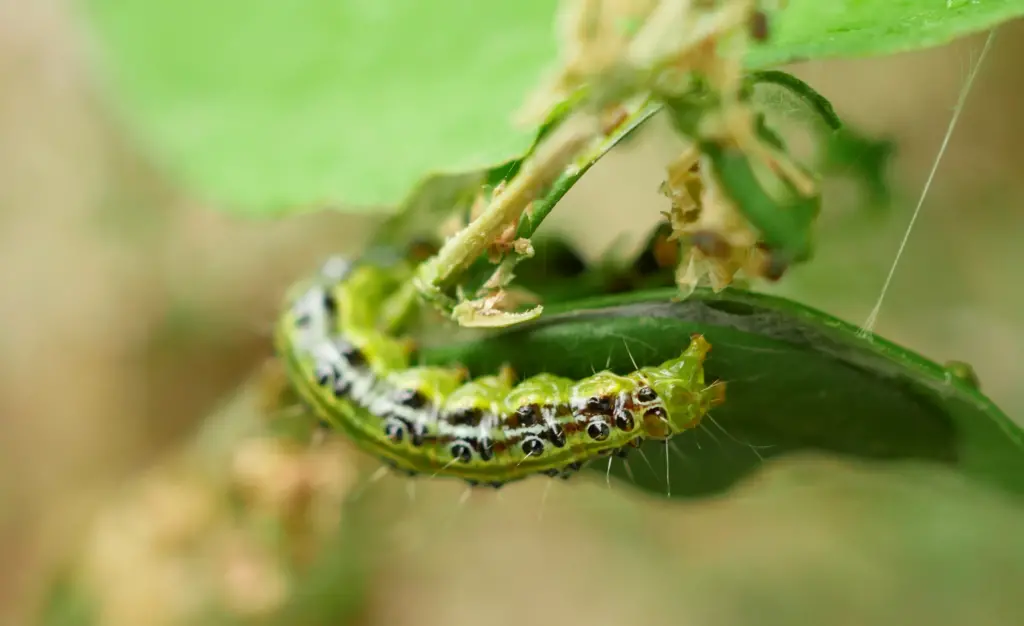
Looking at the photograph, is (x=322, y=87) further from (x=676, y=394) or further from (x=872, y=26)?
(x=872, y=26)

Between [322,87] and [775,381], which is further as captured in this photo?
[322,87]

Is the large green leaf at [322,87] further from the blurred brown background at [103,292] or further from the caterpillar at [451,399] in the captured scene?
the blurred brown background at [103,292]

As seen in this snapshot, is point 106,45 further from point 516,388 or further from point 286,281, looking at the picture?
point 286,281

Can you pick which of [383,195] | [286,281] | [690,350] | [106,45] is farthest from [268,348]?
[690,350]

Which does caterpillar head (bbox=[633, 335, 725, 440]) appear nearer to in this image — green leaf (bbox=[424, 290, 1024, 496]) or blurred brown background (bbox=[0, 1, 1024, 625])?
green leaf (bbox=[424, 290, 1024, 496])

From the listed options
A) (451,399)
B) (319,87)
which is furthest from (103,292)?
(451,399)

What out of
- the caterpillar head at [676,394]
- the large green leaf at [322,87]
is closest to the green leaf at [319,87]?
the large green leaf at [322,87]

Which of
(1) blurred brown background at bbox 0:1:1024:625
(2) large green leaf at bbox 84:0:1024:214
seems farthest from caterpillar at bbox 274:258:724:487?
(1) blurred brown background at bbox 0:1:1024:625
